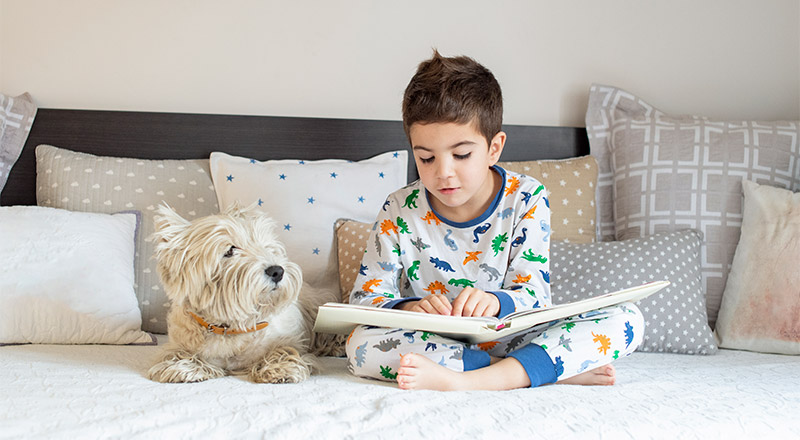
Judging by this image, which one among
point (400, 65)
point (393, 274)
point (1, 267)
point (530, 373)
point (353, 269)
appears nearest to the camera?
point (530, 373)

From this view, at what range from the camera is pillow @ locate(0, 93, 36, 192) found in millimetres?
2193

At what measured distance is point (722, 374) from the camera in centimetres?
151

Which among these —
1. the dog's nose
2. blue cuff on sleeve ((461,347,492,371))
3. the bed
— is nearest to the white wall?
the bed

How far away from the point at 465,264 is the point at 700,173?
1045mm

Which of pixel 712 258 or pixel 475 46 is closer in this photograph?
pixel 712 258

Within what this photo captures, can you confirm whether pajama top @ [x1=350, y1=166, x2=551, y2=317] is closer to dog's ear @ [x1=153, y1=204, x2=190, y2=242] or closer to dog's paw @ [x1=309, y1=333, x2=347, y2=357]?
dog's paw @ [x1=309, y1=333, x2=347, y2=357]

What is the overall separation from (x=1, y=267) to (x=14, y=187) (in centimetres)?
57

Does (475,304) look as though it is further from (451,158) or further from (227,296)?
(227,296)

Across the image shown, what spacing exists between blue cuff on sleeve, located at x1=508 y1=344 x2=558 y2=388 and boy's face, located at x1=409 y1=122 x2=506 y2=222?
15.1 inches

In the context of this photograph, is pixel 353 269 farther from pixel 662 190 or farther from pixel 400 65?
pixel 662 190

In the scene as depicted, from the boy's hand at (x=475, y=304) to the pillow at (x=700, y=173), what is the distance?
106 cm

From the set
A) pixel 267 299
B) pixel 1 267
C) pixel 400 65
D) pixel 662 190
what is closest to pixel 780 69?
pixel 662 190

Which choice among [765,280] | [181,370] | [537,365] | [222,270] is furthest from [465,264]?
[765,280]

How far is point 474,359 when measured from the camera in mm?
1369
